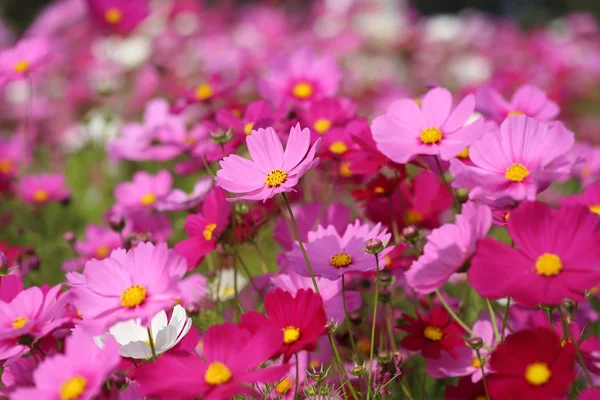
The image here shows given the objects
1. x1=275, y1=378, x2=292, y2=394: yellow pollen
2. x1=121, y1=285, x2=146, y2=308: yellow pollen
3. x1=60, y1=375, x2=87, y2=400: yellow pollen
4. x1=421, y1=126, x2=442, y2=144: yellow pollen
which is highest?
x1=421, y1=126, x2=442, y2=144: yellow pollen

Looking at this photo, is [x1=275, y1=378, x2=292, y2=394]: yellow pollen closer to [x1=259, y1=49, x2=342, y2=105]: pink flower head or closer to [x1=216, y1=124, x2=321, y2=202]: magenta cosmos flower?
[x1=216, y1=124, x2=321, y2=202]: magenta cosmos flower

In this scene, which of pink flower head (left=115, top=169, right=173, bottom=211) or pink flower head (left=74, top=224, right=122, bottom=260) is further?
pink flower head (left=115, top=169, right=173, bottom=211)

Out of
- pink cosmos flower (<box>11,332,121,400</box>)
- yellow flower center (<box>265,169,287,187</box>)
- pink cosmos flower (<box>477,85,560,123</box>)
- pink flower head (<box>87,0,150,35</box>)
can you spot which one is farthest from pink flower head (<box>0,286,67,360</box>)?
pink flower head (<box>87,0,150,35</box>)

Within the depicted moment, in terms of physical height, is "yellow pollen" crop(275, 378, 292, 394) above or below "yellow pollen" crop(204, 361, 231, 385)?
below

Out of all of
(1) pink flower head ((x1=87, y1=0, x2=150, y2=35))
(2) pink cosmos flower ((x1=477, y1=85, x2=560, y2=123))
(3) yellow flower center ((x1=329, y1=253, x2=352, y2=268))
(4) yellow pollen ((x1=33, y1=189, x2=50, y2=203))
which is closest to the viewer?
(3) yellow flower center ((x1=329, y1=253, x2=352, y2=268))

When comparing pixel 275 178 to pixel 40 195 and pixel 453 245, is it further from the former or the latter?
pixel 40 195

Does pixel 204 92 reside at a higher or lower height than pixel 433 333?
higher

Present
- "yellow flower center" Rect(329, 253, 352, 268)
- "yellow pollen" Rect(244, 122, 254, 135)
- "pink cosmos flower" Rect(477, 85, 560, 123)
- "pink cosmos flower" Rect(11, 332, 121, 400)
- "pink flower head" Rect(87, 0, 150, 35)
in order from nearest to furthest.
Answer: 1. "pink cosmos flower" Rect(11, 332, 121, 400)
2. "yellow flower center" Rect(329, 253, 352, 268)
3. "yellow pollen" Rect(244, 122, 254, 135)
4. "pink cosmos flower" Rect(477, 85, 560, 123)
5. "pink flower head" Rect(87, 0, 150, 35)

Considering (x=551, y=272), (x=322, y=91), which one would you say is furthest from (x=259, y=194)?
(x=322, y=91)

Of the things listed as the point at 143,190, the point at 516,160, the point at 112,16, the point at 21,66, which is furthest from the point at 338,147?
the point at 112,16
